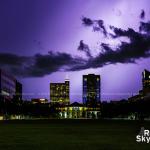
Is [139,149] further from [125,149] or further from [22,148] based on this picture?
[22,148]

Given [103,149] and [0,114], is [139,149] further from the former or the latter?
[0,114]

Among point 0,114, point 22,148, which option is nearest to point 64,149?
point 22,148

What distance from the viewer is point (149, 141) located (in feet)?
122

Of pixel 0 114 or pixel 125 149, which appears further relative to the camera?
pixel 0 114

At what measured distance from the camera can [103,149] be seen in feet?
105

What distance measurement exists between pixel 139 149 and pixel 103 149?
244cm

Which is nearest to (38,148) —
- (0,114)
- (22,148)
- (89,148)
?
(22,148)

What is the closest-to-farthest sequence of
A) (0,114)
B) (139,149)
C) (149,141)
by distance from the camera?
(139,149) → (149,141) → (0,114)

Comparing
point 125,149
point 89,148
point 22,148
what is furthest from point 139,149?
point 22,148

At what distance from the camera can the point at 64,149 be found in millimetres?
31969

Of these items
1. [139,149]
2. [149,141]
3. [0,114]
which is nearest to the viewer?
[139,149]

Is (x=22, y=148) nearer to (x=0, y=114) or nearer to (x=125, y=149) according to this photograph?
(x=125, y=149)

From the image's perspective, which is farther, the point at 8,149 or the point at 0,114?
the point at 0,114

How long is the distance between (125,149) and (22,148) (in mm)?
7109
